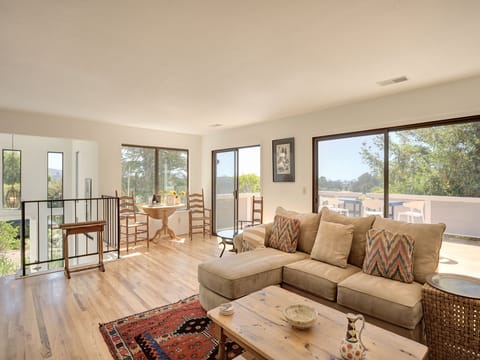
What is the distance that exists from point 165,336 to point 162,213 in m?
3.44

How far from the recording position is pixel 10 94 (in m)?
3.53

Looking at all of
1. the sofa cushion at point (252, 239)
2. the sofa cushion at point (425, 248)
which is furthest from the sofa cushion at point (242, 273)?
the sofa cushion at point (425, 248)

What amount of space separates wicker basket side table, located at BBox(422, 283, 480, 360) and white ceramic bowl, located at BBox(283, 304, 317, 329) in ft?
3.25

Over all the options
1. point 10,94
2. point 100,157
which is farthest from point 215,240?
point 10,94

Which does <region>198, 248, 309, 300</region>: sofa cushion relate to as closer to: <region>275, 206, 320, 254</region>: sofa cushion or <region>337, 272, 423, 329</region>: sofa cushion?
<region>275, 206, 320, 254</region>: sofa cushion

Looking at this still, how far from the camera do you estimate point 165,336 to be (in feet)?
7.65

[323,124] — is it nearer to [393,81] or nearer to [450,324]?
[393,81]

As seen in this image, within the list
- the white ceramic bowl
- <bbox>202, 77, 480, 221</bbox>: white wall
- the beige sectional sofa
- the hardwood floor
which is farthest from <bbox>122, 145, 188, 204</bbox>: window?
the white ceramic bowl

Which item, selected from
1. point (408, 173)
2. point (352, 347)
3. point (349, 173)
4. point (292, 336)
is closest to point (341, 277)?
point (292, 336)

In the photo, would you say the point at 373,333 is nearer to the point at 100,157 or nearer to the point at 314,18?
the point at 314,18

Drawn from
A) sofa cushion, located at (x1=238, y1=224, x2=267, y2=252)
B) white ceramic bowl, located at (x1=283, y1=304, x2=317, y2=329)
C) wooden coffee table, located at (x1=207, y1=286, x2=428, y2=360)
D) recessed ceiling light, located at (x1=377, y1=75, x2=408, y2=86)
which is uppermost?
recessed ceiling light, located at (x1=377, y1=75, x2=408, y2=86)

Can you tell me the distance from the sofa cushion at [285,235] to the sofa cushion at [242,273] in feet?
0.67

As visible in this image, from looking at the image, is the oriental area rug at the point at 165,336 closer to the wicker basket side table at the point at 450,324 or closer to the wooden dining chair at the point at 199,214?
the wicker basket side table at the point at 450,324

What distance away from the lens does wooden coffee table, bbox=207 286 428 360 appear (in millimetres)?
1440
